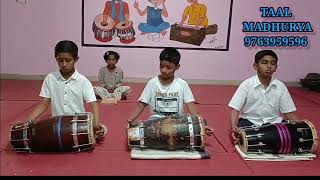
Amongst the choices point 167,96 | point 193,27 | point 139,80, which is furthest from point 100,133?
point 193,27

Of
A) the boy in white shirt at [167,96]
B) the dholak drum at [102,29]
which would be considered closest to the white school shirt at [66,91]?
the boy in white shirt at [167,96]

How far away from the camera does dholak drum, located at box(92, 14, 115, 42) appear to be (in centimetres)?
592

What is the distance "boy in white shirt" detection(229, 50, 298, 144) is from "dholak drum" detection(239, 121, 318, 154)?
12.7 inches

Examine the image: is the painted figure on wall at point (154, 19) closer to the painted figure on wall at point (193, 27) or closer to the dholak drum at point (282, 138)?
the painted figure on wall at point (193, 27)

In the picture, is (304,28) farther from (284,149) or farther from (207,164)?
(207,164)

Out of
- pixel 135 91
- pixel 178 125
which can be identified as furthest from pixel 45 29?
pixel 178 125

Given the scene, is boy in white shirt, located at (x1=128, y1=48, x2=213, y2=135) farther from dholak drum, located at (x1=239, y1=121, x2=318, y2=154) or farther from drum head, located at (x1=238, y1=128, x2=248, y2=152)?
dholak drum, located at (x1=239, y1=121, x2=318, y2=154)

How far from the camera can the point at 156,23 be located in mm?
6004

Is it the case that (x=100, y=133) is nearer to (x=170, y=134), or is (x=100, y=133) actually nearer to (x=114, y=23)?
(x=170, y=134)

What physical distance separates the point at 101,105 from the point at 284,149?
232 centimetres

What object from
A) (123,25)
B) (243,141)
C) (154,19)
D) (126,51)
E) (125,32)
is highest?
(154,19)

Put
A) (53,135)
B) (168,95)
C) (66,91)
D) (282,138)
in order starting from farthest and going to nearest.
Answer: (168,95) < (66,91) < (282,138) < (53,135)

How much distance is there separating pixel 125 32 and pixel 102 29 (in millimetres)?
371

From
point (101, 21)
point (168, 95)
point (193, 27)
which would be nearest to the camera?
point (168, 95)
